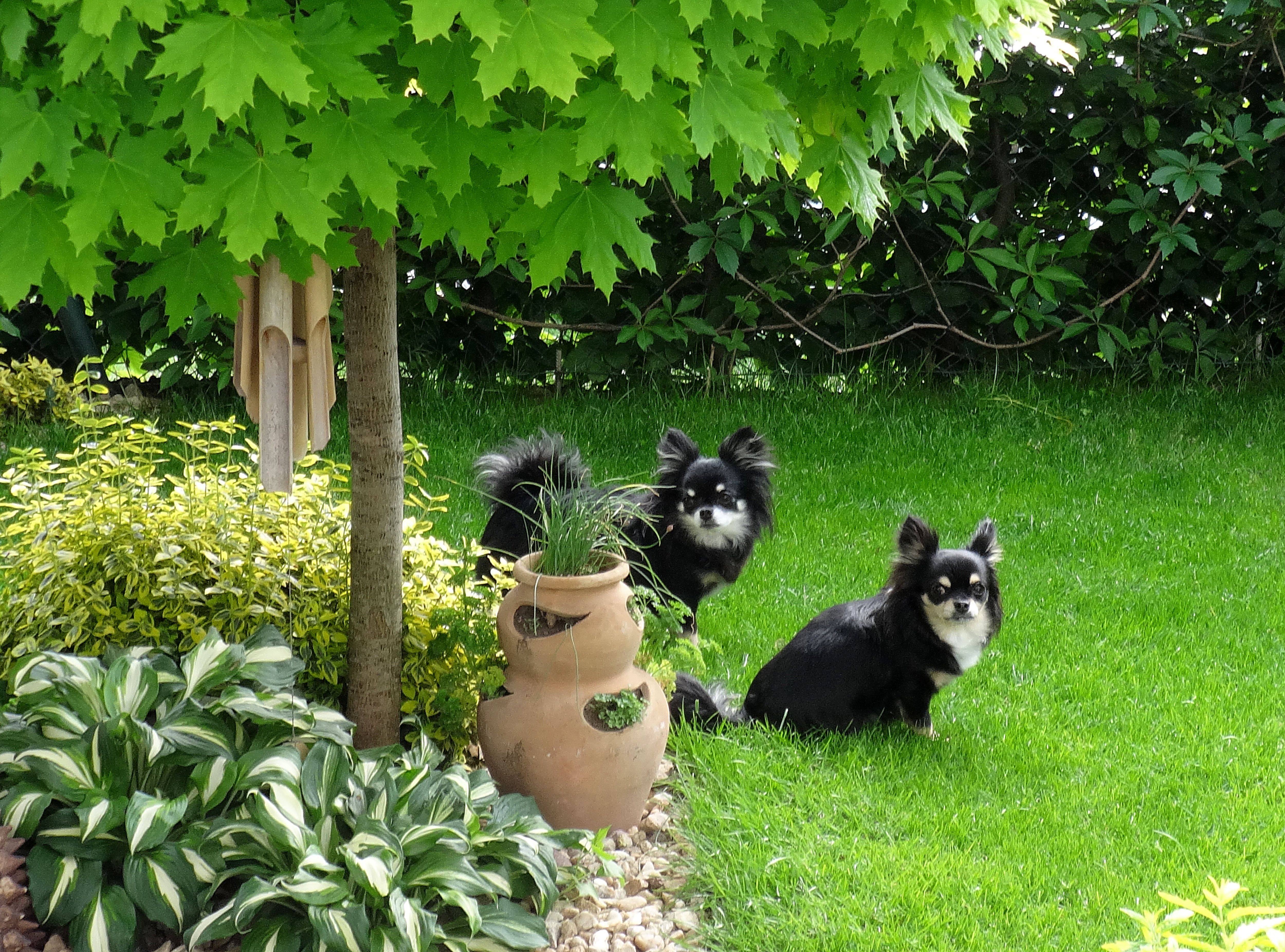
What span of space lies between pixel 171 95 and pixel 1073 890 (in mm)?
2420

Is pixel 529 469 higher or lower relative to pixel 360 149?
lower

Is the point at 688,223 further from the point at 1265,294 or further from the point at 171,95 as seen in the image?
the point at 171,95

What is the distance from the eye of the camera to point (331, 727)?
8.29ft

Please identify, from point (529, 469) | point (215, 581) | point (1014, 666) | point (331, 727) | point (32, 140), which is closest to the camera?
point (32, 140)

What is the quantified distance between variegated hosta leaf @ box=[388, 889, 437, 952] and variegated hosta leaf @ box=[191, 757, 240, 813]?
1.40 ft

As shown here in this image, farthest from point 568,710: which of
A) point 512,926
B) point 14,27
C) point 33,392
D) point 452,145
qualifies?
point 33,392

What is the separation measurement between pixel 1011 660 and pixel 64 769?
281 cm

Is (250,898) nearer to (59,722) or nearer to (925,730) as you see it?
(59,722)

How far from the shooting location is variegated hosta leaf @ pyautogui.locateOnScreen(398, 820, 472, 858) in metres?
2.24

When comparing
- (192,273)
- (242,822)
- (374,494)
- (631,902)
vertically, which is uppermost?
(192,273)

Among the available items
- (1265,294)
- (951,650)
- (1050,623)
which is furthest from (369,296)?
(1265,294)

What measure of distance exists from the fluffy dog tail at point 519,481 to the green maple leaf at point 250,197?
5.62ft

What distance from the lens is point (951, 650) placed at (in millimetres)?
3279

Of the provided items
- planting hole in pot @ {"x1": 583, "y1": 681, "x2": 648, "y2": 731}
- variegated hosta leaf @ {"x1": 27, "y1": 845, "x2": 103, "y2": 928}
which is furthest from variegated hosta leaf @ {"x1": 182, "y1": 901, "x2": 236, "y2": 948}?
planting hole in pot @ {"x1": 583, "y1": 681, "x2": 648, "y2": 731}
